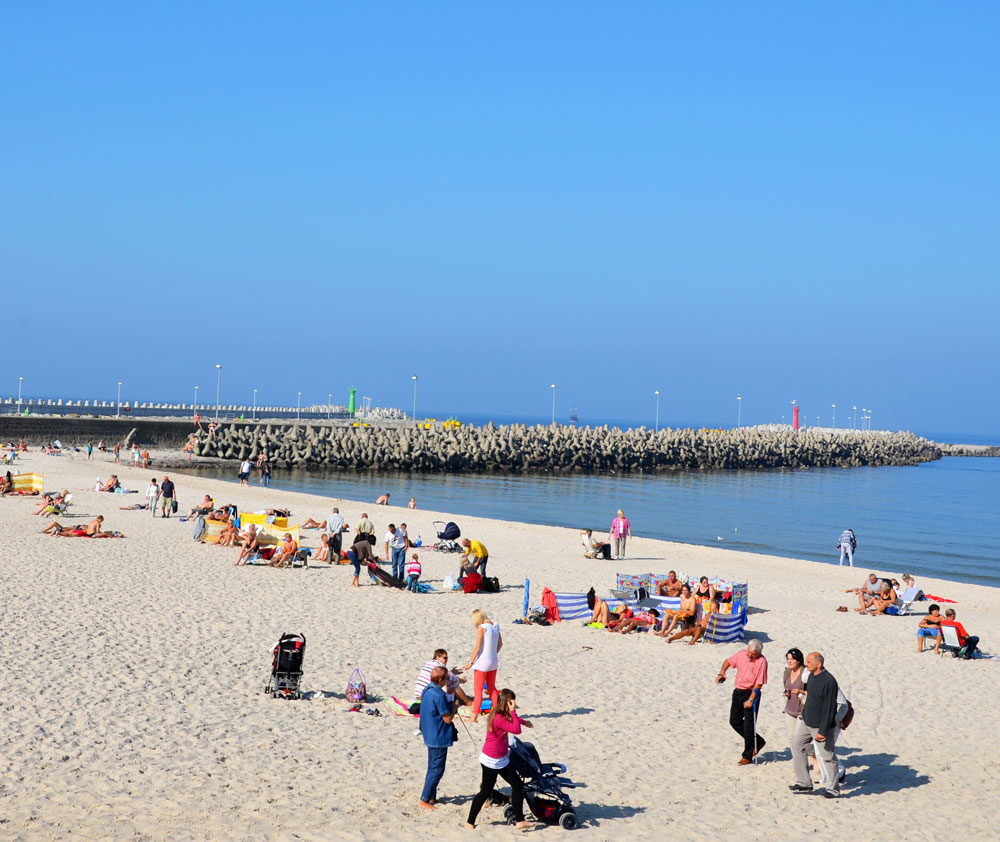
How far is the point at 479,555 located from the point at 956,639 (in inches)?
286

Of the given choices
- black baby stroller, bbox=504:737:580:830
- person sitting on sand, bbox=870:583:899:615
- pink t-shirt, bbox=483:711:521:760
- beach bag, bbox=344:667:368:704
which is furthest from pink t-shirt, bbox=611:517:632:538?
pink t-shirt, bbox=483:711:521:760

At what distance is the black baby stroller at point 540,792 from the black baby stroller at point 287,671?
310 centimetres

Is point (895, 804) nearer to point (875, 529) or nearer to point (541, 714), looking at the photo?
point (541, 714)

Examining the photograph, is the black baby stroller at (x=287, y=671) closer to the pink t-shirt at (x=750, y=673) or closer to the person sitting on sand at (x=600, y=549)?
the pink t-shirt at (x=750, y=673)

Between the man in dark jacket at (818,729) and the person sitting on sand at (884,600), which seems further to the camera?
the person sitting on sand at (884,600)

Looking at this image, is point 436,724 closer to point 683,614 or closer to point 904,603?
point 683,614

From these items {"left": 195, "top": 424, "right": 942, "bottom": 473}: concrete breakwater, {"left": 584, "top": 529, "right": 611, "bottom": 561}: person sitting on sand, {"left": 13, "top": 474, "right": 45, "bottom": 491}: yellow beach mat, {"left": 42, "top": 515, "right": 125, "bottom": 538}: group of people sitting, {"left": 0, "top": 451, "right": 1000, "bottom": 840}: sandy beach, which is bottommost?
{"left": 0, "top": 451, "right": 1000, "bottom": 840}: sandy beach

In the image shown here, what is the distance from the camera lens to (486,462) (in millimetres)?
56219

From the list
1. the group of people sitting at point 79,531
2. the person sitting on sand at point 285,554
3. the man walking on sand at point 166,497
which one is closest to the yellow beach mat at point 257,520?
the person sitting on sand at point 285,554

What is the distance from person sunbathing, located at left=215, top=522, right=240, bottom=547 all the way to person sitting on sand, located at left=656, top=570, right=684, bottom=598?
8.88 meters

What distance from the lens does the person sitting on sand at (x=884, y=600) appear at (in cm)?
1634

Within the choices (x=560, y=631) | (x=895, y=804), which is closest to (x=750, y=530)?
(x=560, y=631)

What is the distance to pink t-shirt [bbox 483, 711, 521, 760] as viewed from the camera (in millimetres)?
6531

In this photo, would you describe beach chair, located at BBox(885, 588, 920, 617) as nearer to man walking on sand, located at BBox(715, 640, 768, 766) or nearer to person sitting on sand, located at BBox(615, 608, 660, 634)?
person sitting on sand, located at BBox(615, 608, 660, 634)
